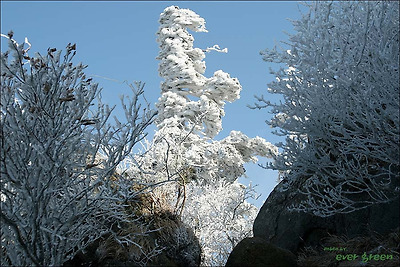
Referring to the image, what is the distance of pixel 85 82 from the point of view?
17.2 ft

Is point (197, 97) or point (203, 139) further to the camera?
point (197, 97)

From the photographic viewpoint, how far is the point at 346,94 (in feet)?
21.3

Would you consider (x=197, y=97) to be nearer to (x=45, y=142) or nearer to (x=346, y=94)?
(x=346, y=94)

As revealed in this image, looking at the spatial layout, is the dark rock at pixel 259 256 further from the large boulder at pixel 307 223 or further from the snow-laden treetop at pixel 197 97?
the snow-laden treetop at pixel 197 97

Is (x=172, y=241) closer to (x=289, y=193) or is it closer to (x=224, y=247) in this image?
(x=289, y=193)

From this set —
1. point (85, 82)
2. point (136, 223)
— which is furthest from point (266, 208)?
point (85, 82)

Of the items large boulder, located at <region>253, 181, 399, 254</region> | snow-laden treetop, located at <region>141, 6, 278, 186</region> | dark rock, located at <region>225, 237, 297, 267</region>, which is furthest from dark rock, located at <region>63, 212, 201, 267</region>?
snow-laden treetop, located at <region>141, 6, 278, 186</region>

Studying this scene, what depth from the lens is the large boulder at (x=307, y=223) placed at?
6977 millimetres

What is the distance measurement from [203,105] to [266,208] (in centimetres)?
1123

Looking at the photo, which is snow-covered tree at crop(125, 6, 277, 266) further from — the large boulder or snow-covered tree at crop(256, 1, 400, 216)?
snow-covered tree at crop(256, 1, 400, 216)

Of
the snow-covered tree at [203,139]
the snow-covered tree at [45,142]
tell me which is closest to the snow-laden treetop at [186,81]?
the snow-covered tree at [203,139]

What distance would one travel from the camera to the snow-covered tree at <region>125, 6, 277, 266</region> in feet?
37.4

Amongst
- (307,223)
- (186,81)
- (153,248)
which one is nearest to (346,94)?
(307,223)

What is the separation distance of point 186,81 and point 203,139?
368 cm
